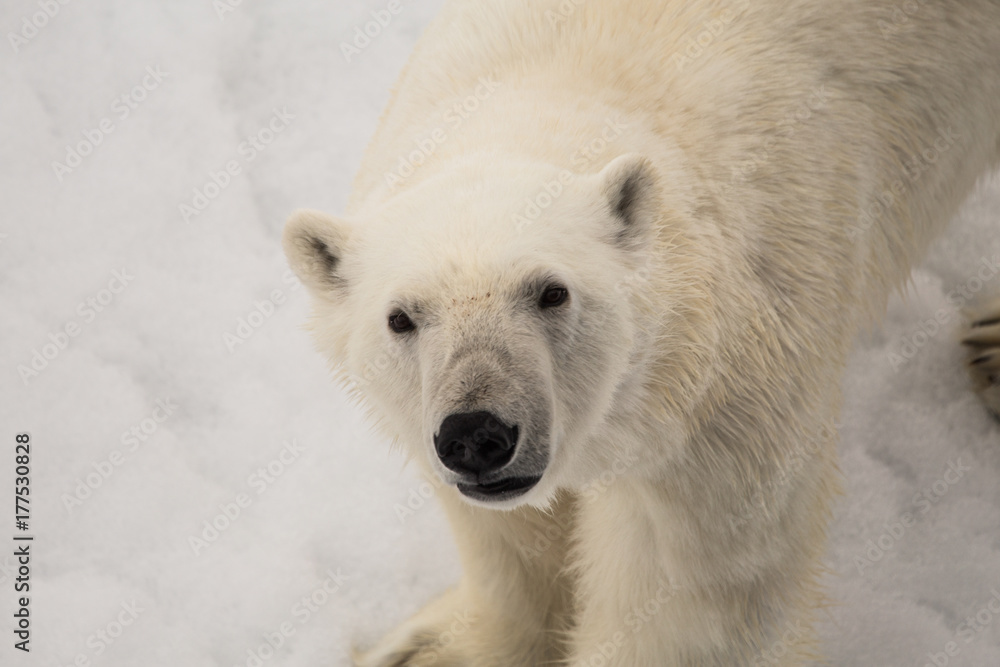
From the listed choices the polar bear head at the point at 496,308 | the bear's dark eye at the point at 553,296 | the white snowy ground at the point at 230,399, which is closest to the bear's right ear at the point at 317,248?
the polar bear head at the point at 496,308

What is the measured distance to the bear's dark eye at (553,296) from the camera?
6.15 feet

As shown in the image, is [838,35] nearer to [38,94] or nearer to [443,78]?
[443,78]

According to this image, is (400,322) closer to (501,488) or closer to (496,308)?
(496,308)

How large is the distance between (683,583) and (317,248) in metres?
1.40

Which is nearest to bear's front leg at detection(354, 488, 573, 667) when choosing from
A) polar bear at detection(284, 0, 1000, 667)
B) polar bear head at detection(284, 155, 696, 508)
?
polar bear at detection(284, 0, 1000, 667)

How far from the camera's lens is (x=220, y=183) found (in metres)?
4.37

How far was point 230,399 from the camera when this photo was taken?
12.8 feet

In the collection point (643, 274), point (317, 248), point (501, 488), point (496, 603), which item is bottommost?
point (496, 603)

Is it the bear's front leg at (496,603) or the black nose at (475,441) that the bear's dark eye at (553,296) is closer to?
the black nose at (475,441)

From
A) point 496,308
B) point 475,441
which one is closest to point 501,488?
point 475,441

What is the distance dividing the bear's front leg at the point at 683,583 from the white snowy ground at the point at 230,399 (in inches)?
35.5

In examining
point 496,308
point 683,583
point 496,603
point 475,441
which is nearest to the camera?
point 475,441

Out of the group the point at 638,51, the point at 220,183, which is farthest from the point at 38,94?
the point at 638,51

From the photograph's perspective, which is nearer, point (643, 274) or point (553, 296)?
point (553, 296)
